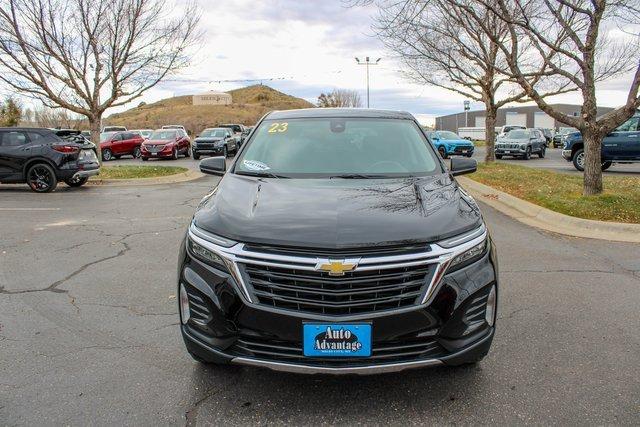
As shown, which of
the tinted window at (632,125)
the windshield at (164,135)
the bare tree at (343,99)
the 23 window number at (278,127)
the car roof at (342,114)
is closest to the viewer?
the 23 window number at (278,127)

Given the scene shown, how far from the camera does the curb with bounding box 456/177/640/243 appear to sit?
7156 mm

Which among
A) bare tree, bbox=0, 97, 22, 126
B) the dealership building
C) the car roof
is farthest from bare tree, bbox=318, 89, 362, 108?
the car roof

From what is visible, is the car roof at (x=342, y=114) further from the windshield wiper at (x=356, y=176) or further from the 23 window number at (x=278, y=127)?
the windshield wiper at (x=356, y=176)

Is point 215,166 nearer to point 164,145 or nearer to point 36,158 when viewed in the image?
point 36,158

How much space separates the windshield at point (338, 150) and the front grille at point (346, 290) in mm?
1249

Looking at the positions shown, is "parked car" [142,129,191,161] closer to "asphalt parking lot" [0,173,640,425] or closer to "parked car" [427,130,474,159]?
"parked car" [427,130,474,159]

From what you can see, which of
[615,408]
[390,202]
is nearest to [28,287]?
[390,202]

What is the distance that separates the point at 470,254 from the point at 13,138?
44.3 ft

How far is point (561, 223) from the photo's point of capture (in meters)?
7.99

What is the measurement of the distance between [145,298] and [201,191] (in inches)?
339

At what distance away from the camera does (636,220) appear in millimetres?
7633

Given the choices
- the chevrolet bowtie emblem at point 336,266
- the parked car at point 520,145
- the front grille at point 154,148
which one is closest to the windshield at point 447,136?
the parked car at point 520,145

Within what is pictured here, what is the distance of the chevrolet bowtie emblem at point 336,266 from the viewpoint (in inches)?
98.3

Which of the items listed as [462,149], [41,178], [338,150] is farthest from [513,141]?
[338,150]
